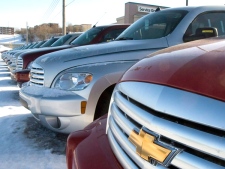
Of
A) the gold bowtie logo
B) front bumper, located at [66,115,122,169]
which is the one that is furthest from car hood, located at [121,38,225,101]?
front bumper, located at [66,115,122,169]

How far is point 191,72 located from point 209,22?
9.36ft

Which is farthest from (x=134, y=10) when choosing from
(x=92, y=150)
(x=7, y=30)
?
(x=7, y=30)

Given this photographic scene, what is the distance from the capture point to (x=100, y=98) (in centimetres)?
297

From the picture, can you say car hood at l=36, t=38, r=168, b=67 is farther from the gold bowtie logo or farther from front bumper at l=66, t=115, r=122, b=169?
the gold bowtie logo

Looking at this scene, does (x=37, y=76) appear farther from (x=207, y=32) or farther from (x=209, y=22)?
(x=209, y=22)

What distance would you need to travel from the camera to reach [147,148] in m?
1.07

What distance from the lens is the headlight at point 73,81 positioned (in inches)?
112

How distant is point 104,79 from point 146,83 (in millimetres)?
1594

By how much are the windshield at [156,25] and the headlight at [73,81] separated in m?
1.24

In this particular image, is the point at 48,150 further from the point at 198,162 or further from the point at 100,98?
the point at 198,162

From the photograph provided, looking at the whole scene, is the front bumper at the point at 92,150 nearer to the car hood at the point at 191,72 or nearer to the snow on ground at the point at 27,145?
the car hood at the point at 191,72

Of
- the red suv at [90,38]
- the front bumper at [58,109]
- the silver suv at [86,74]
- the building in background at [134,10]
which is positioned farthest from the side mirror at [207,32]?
the building in background at [134,10]

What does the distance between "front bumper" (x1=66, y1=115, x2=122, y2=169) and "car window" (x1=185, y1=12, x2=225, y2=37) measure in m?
2.10

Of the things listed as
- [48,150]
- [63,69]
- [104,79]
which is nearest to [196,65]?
[104,79]
